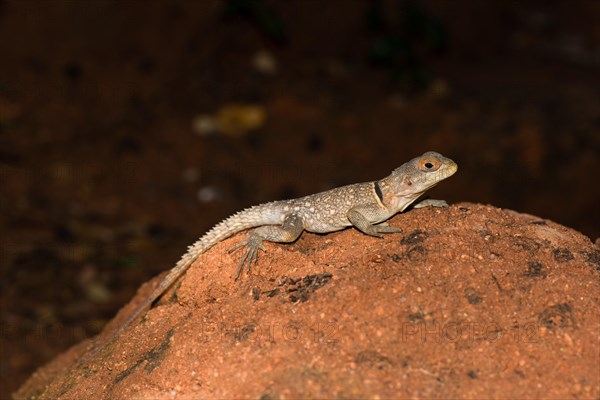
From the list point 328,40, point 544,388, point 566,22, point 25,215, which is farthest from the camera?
point 566,22

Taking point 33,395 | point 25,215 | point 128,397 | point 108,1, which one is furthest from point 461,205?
point 108,1

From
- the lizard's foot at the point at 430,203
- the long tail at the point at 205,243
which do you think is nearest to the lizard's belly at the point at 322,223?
the long tail at the point at 205,243

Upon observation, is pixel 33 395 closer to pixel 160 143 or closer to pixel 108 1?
pixel 160 143

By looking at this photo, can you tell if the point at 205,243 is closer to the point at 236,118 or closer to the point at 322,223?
the point at 322,223

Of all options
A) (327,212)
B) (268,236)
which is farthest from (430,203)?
(268,236)

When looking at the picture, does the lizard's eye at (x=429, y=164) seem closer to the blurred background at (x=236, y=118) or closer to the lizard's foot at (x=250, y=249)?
the lizard's foot at (x=250, y=249)

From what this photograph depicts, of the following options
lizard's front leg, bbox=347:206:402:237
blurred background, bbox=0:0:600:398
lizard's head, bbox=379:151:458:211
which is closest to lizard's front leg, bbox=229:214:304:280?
lizard's front leg, bbox=347:206:402:237

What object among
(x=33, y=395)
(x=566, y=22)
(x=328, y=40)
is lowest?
(x=33, y=395)

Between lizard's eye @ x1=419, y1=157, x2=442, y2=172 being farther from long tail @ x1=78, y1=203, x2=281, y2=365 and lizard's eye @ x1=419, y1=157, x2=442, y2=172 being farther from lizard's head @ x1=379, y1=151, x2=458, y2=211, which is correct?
long tail @ x1=78, y1=203, x2=281, y2=365
